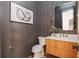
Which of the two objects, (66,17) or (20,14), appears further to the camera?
(66,17)

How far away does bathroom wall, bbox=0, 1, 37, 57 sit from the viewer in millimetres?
2113

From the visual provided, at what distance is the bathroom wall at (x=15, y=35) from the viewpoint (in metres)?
2.11

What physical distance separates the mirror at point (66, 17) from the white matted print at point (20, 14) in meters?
0.93

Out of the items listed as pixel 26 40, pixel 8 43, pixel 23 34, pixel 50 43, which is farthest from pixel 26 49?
pixel 8 43

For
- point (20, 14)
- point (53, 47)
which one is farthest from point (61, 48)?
point (20, 14)

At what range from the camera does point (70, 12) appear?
10.2 feet

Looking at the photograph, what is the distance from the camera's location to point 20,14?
2.89 m

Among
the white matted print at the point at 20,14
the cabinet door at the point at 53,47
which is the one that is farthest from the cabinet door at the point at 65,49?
the white matted print at the point at 20,14

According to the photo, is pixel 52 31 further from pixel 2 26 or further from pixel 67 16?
pixel 2 26

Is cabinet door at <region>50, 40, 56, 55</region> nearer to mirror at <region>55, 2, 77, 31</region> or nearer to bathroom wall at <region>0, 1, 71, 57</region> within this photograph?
mirror at <region>55, 2, 77, 31</region>

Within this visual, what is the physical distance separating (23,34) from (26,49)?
546 millimetres

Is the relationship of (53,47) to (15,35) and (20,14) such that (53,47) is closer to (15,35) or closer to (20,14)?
(15,35)

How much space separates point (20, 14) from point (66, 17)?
56.9 inches

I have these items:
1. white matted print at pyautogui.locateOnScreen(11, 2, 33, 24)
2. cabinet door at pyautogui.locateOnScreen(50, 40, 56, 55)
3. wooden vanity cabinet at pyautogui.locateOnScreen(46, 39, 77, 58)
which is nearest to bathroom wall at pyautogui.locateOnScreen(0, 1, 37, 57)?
white matted print at pyautogui.locateOnScreen(11, 2, 33, 24)
